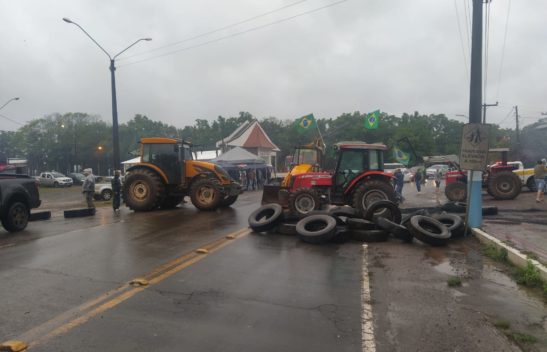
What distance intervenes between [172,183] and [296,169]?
4.74m

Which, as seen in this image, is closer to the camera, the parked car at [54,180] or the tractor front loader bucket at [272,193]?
the tractor front loader bucket at [272,193]

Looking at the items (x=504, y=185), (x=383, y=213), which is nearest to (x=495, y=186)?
(x=504, y=185)

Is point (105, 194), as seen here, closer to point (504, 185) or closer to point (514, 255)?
point (504, 185)

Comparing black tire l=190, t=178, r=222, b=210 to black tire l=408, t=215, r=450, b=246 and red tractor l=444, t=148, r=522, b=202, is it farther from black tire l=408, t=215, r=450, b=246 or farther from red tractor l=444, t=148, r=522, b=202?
red tractor l=444, t=148, r=522, b=202

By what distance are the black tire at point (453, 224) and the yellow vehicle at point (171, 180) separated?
7.56 meters

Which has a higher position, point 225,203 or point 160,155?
point 160,155

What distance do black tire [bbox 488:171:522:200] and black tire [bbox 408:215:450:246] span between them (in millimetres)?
10912

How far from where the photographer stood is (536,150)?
42.6m

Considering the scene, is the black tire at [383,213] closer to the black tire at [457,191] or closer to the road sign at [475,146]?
the road sign at [475,146]

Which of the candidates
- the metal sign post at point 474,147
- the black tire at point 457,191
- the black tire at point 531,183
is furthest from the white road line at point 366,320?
the black tire at point 531,183

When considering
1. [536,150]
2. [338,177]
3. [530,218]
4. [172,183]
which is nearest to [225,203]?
[172,183]

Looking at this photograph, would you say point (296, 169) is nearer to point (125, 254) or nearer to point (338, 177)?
point (338, 177)

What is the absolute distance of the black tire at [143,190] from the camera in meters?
14.7

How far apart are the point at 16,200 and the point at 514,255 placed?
11.7 m
